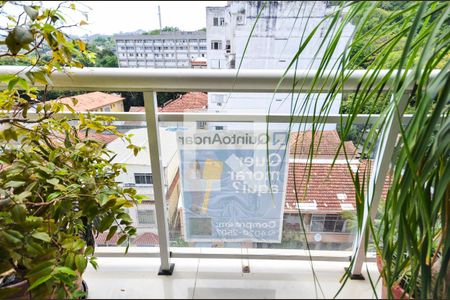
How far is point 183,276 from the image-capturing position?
4.68 feet

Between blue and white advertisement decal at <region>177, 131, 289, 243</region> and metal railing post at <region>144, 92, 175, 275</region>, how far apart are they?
0.13 m

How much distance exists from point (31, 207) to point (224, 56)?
0.85m

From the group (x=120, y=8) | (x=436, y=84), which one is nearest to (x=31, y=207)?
(x=120, y=8)

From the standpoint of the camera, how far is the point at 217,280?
1422mm

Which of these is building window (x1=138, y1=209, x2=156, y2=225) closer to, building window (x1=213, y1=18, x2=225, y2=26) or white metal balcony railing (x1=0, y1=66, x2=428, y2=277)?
white metal balcony railing (x1=0, y1=66, x2=428, y2=277)

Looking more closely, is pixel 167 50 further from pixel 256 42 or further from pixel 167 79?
pixel 256 42

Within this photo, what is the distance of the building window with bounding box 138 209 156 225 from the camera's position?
136 cm

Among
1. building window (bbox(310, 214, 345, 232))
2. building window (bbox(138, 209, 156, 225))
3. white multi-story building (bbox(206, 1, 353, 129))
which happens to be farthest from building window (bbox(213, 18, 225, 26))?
building window (bbox(310, 214, 345, 232))

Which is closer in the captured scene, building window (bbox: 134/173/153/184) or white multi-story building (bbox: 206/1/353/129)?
white multi-story building (bbox: 206/1/353/129)

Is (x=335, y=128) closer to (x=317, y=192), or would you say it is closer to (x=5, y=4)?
(x=317, y=192)

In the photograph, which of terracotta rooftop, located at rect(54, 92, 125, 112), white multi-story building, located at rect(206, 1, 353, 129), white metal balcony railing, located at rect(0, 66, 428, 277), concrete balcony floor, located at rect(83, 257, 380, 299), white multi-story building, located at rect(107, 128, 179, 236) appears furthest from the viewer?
concrete balcony floor, located at rect(83, 257, 380, 299)

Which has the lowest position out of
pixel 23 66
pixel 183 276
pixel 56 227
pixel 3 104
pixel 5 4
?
pixel 183 276

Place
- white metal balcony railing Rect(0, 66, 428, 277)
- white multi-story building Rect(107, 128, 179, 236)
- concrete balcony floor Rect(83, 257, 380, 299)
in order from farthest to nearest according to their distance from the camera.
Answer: concrete balcony floor Rect(83, 257, 380, 299)
white multi-story building Rect(107, 128, 179, 236)
white metal balcony railing Rect(0, 66, 428, 277)

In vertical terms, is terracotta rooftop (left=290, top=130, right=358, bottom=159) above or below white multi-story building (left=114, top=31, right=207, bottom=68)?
below
